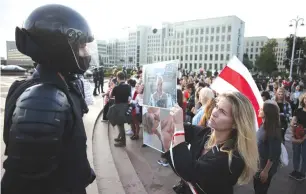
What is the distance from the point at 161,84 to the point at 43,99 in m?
3.02

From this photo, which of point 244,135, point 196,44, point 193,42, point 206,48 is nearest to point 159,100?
point 244,135

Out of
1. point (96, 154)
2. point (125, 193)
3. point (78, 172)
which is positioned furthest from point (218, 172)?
point (96, 154)

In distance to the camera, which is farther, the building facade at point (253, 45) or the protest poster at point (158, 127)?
the building facade at point (253, 45)

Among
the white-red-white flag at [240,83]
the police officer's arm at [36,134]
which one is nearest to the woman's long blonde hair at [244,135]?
the police officer's arm at [36,134]

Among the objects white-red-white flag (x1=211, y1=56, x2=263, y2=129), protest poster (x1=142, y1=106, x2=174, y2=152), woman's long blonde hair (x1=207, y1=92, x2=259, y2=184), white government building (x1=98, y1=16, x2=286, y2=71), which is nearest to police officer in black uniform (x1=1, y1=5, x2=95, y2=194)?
woman's long blonde hair (x1=207, y1=92, x2=259, y2=184)

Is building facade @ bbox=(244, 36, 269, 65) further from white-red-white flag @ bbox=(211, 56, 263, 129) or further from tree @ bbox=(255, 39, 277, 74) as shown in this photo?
white-red-white flag @ bbox=(211, 56, 263, 129)

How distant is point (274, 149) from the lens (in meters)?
3.32

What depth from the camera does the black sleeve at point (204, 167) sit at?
4.94 feet

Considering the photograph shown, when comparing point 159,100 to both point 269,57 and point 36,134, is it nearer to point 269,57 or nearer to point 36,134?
point 36,134

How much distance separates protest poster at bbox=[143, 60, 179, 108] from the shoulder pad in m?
2.45

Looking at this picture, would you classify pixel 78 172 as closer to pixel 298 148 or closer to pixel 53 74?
pixel 53 74

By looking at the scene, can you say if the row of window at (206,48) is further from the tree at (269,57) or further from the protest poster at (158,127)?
the protest poster at (158,127)

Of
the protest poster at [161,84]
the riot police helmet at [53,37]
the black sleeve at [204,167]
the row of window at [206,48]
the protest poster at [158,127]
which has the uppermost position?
the row of window at [206,48]

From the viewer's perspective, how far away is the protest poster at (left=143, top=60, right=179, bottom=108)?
3582 mm
